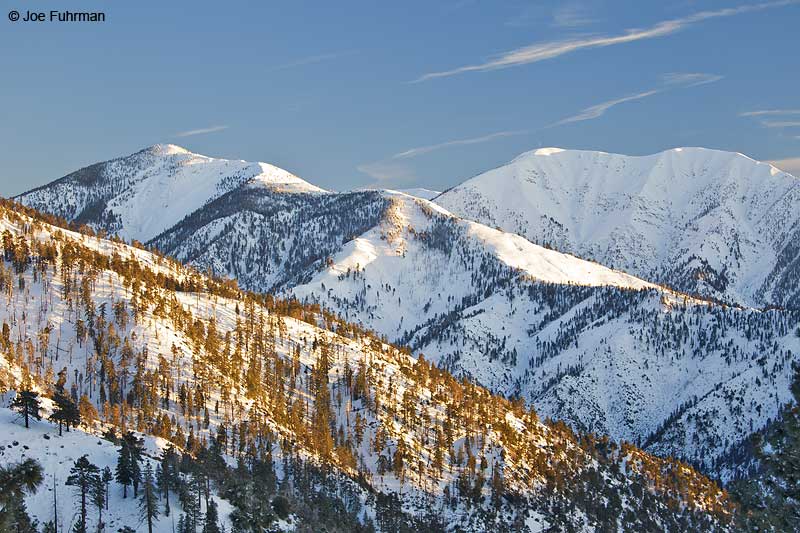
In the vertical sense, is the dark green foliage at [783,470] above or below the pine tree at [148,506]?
above

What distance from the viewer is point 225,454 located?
180000mm

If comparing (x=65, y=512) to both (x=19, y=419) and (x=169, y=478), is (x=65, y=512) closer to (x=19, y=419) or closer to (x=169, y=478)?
(x=169, y=478)

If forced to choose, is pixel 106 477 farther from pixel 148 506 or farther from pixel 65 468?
pixel 148 506

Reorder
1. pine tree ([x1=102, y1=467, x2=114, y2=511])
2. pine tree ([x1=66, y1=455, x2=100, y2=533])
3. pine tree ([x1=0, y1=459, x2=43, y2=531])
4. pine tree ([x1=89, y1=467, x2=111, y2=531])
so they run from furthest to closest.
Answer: pine tree ([x1=102, y1=467, x2=114, y2=511]) < pine tree ([x1=89, y1=467, x2=111, y2=531]) < pine tree ([x1=66, y1=455, x2=100, y2=533]) < pine tree ([x1=0, y1=459, x2=43, y2=531])

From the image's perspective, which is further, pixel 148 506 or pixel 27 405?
pixel 27 405

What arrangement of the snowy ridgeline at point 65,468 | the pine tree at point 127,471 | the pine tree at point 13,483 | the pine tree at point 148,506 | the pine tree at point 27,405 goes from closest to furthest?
the pine tree at point 13,483 → the pine tree at point 148,506 → the snowy ridgeline at point 65,468 → the pine tree at point 127,471 → the pine tree at point 27,405

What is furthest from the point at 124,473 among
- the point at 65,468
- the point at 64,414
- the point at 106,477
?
the point at 64,414

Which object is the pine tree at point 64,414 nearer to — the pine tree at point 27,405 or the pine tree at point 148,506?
the pine tree at point 27,405

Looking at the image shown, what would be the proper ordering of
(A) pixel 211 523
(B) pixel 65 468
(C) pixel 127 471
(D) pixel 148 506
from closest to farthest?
(D) pixel 148 506 → (A) pixel 211 523 → (C) pixel 127 471 → (B) pixel 65 468

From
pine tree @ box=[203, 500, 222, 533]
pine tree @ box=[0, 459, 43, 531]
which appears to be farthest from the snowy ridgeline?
pine tree @ box=[0, 459, 43, 531]

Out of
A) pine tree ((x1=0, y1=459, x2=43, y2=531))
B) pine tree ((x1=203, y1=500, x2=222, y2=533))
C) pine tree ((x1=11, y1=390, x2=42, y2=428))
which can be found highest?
pine tree ((x1=0, y1=459, x2=43, y2=531))

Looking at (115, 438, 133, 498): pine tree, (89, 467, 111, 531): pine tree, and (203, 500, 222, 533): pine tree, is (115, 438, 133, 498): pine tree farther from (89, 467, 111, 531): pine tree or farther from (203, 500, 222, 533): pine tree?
(203, 500, 222, 533): pine tree

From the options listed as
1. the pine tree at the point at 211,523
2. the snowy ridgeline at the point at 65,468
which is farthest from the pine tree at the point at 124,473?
the pine tree at the point at 211,523

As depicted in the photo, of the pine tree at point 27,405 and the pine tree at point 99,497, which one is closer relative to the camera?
the pine tree at point 99,497
